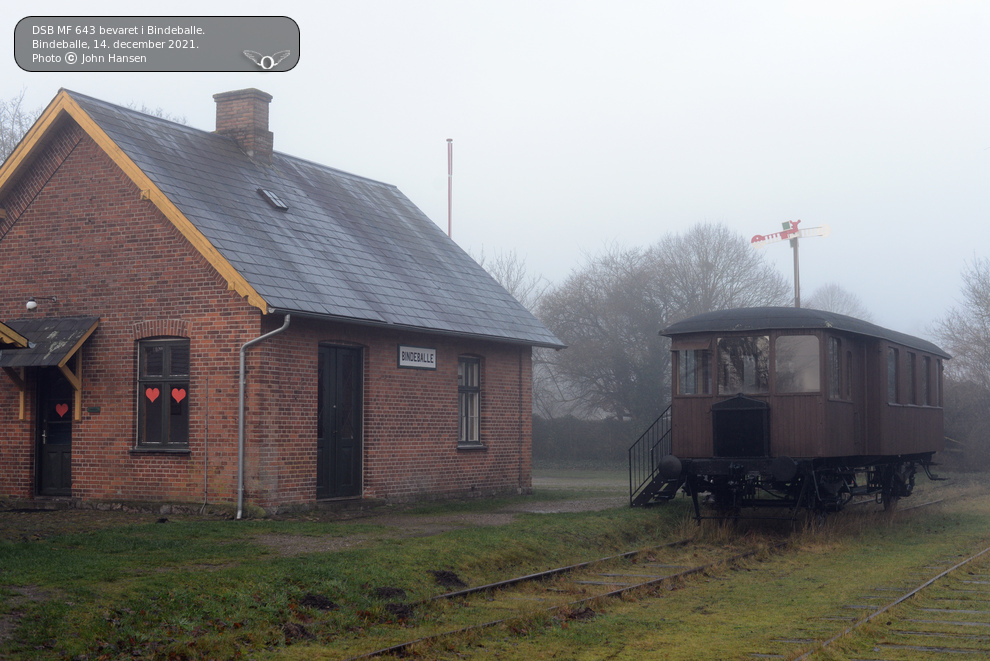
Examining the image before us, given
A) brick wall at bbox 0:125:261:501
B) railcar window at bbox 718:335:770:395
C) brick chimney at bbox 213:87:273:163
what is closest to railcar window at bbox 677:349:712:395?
railcar window at bbox 718:335:770:395

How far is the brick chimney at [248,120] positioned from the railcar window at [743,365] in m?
9.42

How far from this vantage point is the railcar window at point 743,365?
49.3 feet

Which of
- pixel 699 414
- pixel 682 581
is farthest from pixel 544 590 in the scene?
pixel 699 414

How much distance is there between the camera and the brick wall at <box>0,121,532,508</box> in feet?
48.2

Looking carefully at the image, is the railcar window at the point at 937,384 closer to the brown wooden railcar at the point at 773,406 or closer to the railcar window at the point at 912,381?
the railcar window at the point at 912,381

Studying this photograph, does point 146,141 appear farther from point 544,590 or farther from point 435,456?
point 544,590

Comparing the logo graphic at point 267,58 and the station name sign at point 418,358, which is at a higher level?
the logo graphic at point 267,58

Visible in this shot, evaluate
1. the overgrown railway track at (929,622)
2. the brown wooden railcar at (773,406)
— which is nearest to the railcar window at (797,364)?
the brown wooden railcar at (773,406)

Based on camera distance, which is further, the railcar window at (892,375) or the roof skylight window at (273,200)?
the roof skylight window at (273,200)

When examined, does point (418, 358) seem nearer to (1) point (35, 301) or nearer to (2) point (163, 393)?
(2) point (163, 393)

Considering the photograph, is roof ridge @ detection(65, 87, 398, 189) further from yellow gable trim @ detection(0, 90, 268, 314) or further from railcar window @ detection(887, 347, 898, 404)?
railcar window @ detection(887, 347, 898, 404)

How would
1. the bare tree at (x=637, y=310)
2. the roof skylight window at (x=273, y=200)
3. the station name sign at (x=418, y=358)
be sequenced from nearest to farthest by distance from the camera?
the station name sign at (x=418, y=358), the roof skylight window at (x=273, y=200), the bare tree at (x=637, y=310)

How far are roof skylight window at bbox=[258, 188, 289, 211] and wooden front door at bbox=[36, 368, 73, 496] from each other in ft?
14.5

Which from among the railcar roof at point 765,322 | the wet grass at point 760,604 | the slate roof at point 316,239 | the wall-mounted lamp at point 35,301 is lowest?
the wet grass at point 760,604
